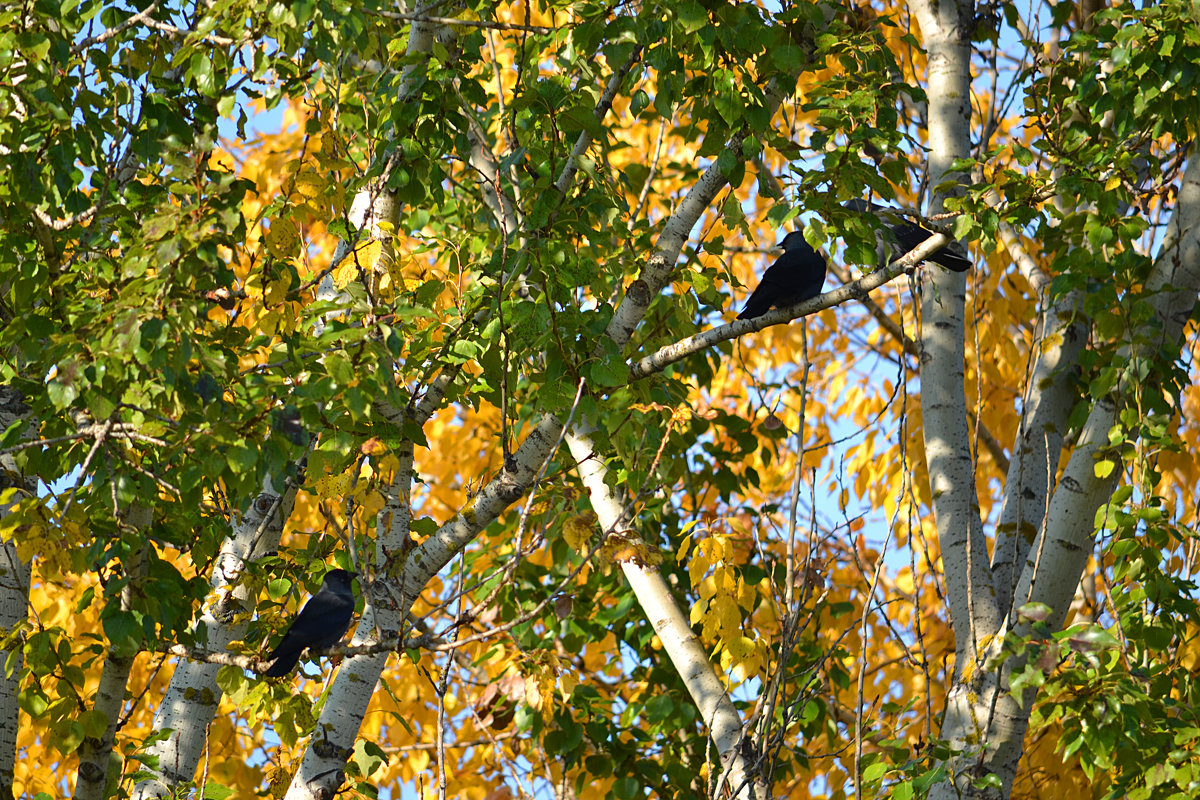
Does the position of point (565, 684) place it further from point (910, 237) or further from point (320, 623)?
point (910, 237)

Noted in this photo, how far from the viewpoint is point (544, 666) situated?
3348mm

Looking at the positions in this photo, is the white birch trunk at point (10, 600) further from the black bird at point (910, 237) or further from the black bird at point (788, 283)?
the black bird at point (910, 237)

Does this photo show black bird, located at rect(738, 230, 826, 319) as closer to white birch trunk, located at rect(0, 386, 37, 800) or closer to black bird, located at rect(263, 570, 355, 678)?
black bird, located at rect(263, 570, 355, 678)

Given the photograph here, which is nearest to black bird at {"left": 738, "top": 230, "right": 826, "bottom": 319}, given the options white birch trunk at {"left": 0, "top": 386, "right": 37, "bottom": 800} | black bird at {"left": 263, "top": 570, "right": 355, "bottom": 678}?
black bird at {"left": 263, "top": 570, "right": 355, "bottom": 678}

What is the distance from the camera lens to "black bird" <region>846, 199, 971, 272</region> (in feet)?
8.98

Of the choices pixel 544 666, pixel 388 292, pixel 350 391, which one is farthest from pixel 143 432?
pixel 544 666

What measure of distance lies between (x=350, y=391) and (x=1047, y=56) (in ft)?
9.58

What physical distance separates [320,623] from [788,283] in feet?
4.97

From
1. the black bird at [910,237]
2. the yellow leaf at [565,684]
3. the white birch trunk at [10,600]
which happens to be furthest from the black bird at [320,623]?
the black bird at [910,237]

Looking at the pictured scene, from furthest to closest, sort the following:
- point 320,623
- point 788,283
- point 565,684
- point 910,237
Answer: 1. point 565,684
2. point 910,237
3. point 788,283
4. point 320,623

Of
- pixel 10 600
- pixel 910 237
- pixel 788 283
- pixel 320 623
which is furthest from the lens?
pixel 910 237

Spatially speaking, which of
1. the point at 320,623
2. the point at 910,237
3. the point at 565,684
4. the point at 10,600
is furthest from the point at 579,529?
the point at 10,600

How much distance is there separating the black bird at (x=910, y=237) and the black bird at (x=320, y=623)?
1.60 metres

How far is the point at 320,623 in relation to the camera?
2.68m
